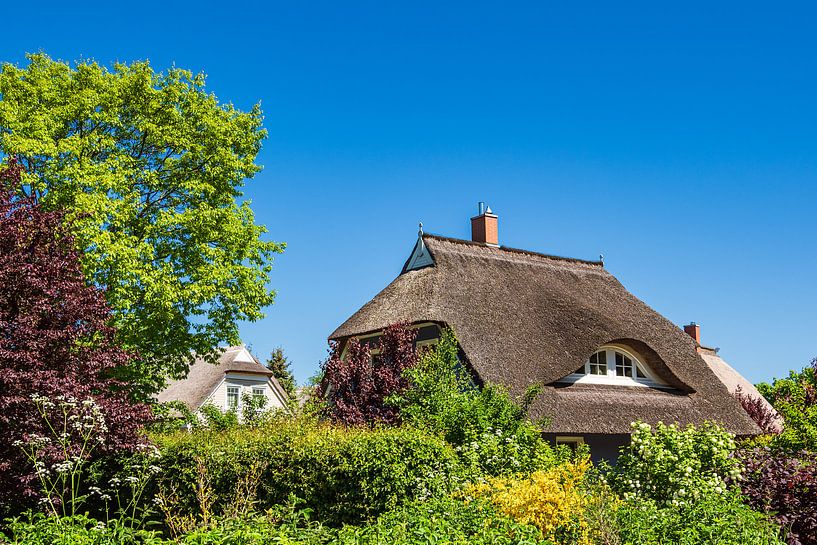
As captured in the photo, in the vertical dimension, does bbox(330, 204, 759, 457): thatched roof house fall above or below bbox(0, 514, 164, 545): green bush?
above

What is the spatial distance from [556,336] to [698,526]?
12.2 metres

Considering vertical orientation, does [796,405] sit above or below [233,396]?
below

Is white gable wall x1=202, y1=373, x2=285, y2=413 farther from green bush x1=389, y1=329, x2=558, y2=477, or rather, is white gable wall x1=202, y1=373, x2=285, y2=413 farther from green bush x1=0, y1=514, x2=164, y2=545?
green bush x1=0, y1=514, x2=164, y2=545

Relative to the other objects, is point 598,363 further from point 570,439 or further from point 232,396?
point 232,396

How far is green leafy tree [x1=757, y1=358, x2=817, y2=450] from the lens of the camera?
15.8m

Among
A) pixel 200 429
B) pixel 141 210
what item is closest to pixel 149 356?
pixel 141 210

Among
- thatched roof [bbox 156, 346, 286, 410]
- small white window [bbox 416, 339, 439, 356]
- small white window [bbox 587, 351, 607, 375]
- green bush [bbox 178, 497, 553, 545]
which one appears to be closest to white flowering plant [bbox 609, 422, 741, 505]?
green bush [bbox 178, 497, 553, 545]

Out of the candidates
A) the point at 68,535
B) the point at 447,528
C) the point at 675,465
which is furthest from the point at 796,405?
the point at 68,535

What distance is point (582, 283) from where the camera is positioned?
26.5 meters

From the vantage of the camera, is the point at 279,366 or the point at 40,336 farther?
the point at 279,366

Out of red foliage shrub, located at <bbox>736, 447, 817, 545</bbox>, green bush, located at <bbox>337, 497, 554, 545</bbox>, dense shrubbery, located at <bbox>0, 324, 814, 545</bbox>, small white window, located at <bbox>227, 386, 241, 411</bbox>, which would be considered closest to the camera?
green bush, located at <bbox>337, 497, 554, 545</bbox>

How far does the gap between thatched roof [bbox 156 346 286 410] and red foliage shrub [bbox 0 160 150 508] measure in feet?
76.3

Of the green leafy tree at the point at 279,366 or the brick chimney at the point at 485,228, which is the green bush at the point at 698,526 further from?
the green leafy tree at the point at 279,366

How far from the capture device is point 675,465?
13938 millimetres
